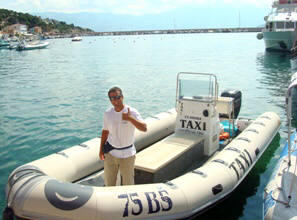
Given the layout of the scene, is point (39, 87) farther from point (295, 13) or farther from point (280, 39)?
point (295, 13)

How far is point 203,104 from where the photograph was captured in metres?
6.64

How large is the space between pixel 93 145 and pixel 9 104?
30.1 feet

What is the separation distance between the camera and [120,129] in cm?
443

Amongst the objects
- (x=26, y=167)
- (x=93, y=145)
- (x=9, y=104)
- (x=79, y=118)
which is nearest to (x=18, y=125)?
(x=79, y=118)

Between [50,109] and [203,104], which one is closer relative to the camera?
[203,104]

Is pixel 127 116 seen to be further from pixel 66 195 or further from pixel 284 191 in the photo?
pixel 284 191

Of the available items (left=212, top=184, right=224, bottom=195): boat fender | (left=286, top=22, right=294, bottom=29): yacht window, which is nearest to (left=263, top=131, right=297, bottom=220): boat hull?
(left=212, top=184, right=224, bottom=195): boat fender

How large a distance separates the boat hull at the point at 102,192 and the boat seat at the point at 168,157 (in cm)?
41

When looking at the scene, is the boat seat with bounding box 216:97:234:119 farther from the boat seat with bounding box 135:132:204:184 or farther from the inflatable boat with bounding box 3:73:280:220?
the boat seat with bounding box 135:132:204:184

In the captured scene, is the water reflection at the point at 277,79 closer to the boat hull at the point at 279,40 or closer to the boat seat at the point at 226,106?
the boat hull at the point at 279,40

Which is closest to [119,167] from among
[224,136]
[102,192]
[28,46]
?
[102,192]

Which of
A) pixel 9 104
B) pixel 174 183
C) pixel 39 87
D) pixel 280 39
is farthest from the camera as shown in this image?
pixel 280 39

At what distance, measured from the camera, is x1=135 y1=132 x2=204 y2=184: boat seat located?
206 inches

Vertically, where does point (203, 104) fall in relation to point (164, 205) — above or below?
above
